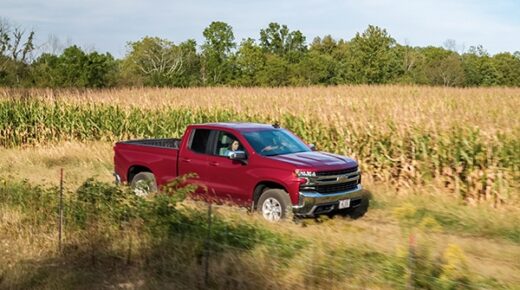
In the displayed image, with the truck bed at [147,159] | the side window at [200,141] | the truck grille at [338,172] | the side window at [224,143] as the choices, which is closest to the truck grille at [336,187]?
the truck grille at [338,172]

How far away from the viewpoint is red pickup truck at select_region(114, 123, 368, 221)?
9867 millimetres

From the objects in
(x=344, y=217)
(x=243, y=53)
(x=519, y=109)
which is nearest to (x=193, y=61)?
(x=243, y=53)

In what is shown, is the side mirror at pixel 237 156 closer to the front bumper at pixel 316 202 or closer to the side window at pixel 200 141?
the side window at pixel 200 141

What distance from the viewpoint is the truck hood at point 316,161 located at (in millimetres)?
9964

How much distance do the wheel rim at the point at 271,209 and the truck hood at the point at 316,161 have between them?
699 mm

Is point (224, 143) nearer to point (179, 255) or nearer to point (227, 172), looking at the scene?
point (227, 172)

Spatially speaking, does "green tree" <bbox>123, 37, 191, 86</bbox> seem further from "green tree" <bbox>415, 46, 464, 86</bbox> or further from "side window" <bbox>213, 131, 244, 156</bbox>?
"side window" <bbox>213, 131, 244, 156</bbox>

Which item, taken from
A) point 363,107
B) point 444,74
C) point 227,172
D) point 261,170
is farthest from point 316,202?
point 444,74

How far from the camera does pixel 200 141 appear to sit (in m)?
11.4

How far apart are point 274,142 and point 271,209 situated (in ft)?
4.62

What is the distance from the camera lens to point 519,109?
17.3 m

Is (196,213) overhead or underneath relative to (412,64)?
underneath

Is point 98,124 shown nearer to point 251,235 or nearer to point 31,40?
point 251,235

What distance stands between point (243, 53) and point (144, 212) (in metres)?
76.0
